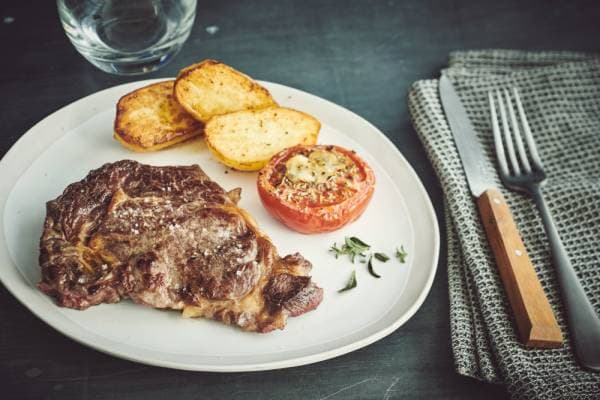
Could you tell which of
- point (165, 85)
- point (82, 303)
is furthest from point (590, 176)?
point (82, 303)

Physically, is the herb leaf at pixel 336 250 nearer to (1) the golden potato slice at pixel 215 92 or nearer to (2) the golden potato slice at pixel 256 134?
(2) the golden potato slice at pixel 256 134

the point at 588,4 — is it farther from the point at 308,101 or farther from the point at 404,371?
the point at 404,371

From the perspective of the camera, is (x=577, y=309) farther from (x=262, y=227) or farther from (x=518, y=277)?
(x=262, y=227)

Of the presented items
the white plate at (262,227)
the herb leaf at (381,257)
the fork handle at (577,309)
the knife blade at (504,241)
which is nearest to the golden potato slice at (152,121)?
the white plate at (262,227)

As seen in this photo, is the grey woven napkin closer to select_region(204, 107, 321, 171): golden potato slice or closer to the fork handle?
the fork handle

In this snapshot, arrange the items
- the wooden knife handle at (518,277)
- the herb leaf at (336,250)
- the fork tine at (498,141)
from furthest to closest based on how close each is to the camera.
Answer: the fork tine at (498,141) → the herb leaf at (336,250) → the wooden knife handle at (518,277)

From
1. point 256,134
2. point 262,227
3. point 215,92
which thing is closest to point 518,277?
point 262,227

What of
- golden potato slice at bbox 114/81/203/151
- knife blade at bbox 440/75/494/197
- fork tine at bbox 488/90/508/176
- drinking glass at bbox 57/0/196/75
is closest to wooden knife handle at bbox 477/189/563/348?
knife blade at bbox 440/75/494/197
